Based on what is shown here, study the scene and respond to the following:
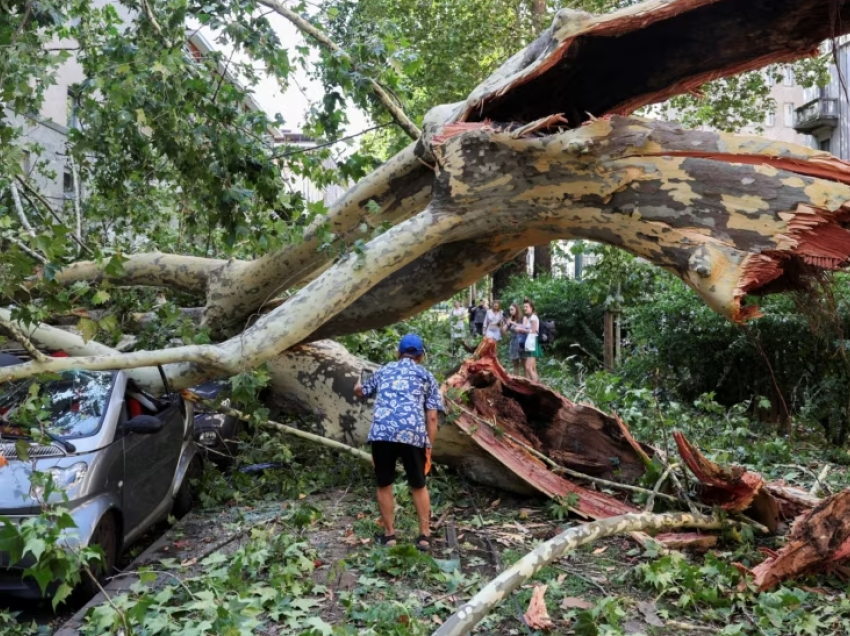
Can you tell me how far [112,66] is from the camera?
655cm

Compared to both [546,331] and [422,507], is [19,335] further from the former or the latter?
[546,331]

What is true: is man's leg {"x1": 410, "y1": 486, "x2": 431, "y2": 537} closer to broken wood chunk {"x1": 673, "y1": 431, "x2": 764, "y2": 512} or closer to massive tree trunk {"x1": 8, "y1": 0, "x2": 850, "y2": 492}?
massive tree trunk {"x1": 8, "y1": 0, "x2": 850, "y2": 492}

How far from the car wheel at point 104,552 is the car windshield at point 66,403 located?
2.05ft

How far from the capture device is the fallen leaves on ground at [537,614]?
4166 mm

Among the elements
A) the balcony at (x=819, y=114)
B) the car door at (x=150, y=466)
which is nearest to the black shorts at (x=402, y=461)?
the car door at (x=150, y=466)

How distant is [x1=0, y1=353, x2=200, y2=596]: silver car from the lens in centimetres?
471

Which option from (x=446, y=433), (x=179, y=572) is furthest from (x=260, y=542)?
(x=446, y=433)

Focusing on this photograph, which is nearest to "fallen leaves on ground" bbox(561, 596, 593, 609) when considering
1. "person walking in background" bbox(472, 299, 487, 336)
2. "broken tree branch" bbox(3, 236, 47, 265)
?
"broken tree branch" bbox(3, 236, 47, 265)

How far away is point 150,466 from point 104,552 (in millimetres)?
1010

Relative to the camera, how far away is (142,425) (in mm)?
5520

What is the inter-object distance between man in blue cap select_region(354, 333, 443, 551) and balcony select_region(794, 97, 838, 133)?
26828mm

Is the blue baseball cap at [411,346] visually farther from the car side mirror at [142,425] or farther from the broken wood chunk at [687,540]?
the broken wood chunk at [687,540]

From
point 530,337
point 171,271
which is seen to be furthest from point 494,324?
point 171,271

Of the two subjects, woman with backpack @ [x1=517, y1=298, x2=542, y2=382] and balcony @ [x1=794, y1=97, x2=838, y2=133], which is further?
balcony @ [x1=794, y1=97, x2=838, y2=133]
